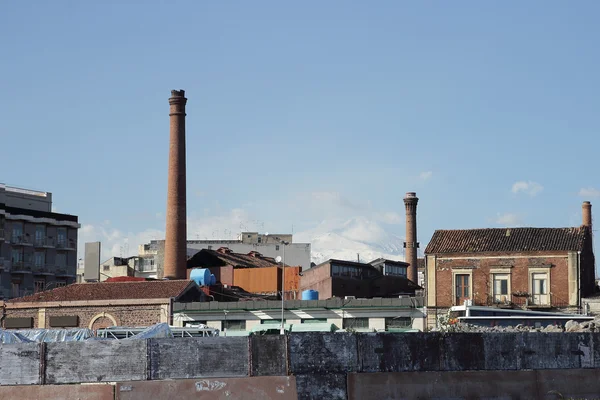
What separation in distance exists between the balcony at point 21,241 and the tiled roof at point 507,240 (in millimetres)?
42424

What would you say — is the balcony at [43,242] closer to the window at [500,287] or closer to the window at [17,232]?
the window at [17,232]

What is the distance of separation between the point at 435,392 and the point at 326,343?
9.74 ft

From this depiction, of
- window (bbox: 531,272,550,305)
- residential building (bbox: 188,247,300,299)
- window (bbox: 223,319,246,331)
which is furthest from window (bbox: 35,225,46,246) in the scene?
window (bbox: 531,272,550,305)

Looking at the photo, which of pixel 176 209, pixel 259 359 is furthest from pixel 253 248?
pixel 259 359

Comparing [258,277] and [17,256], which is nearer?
[258,277]

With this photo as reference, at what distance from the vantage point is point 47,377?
19922mm

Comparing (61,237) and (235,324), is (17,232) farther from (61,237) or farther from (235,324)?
(235,324)

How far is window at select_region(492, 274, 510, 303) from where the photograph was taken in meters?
59.2

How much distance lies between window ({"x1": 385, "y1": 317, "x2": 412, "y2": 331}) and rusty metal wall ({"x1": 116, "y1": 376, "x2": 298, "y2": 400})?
33.8 metres

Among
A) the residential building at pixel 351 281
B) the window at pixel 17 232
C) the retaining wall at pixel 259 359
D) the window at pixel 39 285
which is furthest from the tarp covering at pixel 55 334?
the window at pixel 39 285

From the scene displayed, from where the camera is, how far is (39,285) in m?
87.2

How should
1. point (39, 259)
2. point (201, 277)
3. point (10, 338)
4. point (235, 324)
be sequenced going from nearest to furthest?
point (10, 338), point (235, 324), point (201, 277), point (39, 259)

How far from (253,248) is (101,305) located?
175ft

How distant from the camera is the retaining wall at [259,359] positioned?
65.4 ft
